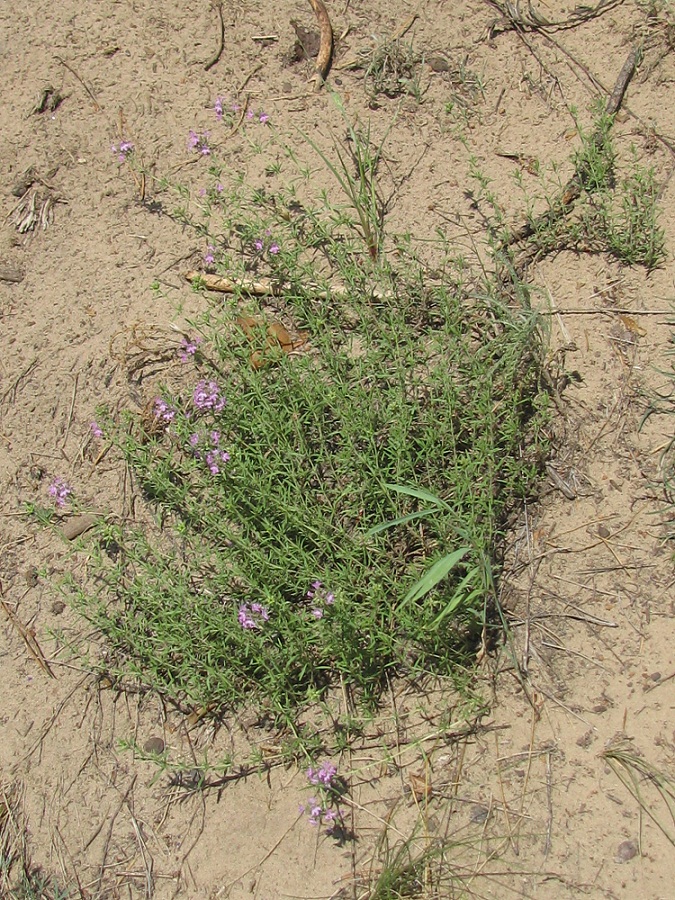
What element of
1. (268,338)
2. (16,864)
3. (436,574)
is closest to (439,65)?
(268,338)

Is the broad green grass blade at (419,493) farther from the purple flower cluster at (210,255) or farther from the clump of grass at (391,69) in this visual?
the clump of grass at (391,69)

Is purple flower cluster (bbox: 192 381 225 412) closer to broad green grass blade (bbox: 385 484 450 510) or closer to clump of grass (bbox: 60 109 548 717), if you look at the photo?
clump of grass (bbox: 60 109 548 717)

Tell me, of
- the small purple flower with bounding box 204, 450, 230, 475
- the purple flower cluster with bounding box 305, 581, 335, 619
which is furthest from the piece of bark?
the purple flower cluster with bounding box 305, 581, 335, 619

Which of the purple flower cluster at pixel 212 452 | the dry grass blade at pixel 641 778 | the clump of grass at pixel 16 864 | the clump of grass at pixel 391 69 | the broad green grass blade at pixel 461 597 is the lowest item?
the clump of grass at pixel 16 864

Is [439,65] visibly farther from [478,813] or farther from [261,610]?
[478,813]

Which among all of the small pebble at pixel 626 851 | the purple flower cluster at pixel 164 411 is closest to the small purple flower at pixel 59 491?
the purple flower cluster at pixel 164 411
